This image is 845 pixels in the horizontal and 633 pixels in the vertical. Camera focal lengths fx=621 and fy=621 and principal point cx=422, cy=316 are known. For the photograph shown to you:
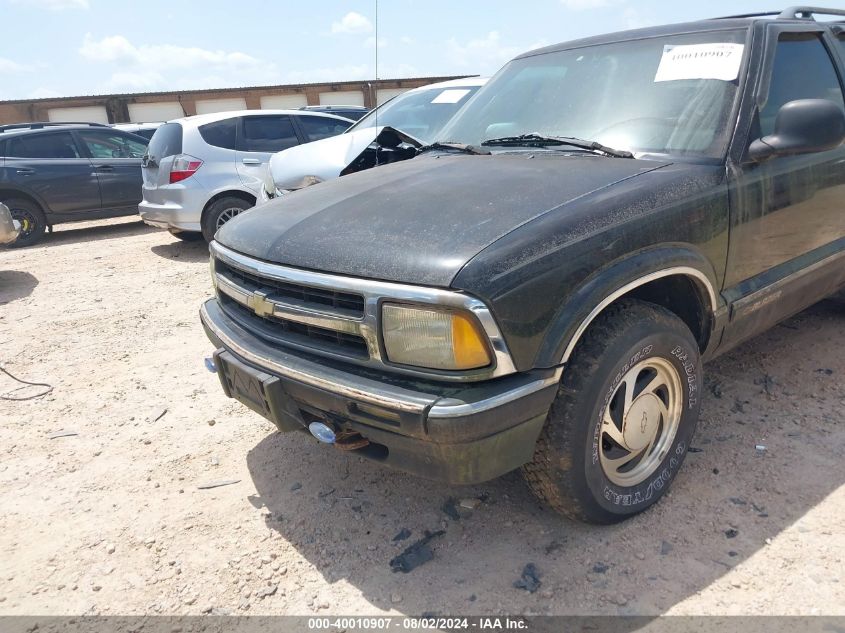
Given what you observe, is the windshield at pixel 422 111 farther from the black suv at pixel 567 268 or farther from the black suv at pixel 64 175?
the black suv at pixel 64 175

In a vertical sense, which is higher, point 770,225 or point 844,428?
point 770,225

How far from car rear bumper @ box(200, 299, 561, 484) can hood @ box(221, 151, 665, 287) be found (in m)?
0.36

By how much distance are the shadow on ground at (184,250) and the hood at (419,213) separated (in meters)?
5.11

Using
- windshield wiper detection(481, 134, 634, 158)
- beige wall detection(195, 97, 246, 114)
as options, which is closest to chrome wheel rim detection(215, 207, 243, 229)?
windshield wiper detection(481, 134, 634, 158)

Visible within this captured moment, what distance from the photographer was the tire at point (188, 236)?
828 centimetres

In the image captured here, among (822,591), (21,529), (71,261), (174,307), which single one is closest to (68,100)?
(71,261)

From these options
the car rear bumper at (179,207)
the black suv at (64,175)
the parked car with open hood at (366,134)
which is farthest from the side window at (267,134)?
the black suv at (64,175)

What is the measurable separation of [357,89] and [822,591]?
32815 millimetres

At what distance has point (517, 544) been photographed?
8.05ft

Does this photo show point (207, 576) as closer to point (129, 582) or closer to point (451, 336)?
point (129, 582)

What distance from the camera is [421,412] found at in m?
1.93

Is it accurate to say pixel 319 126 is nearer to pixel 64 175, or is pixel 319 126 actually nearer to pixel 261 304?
pixel 64 175

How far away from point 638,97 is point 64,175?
927 cm

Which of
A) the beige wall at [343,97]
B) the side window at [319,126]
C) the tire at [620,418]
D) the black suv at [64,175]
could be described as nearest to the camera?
the tire at [620,418]
